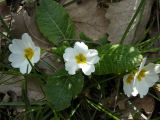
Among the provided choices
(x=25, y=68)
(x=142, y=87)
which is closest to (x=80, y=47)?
(x=25, y=68)

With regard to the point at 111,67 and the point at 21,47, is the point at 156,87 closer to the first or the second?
the point at 111,67

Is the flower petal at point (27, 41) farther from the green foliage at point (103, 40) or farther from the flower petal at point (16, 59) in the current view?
the green foliage at point (103, 40)

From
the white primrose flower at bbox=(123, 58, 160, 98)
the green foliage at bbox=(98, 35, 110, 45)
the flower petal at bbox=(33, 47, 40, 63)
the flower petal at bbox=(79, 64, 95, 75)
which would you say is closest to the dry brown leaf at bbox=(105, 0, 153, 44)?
the green foliage at bbox=(98, 35, 110, 45)

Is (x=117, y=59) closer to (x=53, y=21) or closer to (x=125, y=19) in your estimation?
(x=125, y=19)

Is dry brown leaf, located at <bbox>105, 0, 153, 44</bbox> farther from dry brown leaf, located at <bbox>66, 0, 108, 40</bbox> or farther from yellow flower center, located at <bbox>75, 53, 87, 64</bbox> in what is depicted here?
yellow flower center, located at <bbox>75, 53, 87, 64</bbox>

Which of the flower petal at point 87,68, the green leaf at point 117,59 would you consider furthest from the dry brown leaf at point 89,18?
the flower petal at point 87,68

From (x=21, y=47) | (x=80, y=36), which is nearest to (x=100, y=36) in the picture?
(x=80, y=36)
